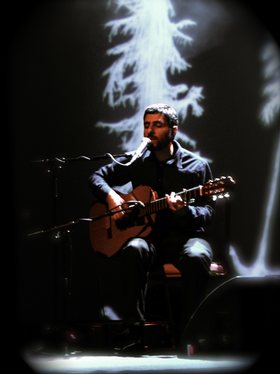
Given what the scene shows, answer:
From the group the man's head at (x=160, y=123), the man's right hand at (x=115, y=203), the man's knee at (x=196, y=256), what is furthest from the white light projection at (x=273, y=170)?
the man's right hand at (x=115, y=203)

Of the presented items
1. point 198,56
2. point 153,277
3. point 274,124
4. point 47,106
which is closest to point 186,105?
point 198,56

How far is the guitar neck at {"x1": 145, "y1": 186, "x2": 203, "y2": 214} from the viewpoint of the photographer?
3.70 m

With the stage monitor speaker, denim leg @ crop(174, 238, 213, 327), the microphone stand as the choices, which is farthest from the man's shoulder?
the stage monitor speaker

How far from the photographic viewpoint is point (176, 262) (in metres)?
3.77

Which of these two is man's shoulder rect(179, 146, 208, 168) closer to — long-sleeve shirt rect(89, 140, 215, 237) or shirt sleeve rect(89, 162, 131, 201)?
long-sleeve shirt rect(89, 140, 215, 237)

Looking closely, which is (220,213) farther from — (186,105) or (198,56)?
(198,56)

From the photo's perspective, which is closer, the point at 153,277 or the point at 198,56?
the point at 153,277

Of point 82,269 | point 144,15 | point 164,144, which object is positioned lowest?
point 82,269

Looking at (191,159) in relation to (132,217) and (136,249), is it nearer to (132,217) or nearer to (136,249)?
(132,217)

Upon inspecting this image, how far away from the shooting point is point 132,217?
3.85 metres

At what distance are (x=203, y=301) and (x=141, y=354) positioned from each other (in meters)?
0.49

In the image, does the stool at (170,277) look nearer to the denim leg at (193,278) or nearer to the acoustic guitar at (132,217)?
the denim leg at (193,278)

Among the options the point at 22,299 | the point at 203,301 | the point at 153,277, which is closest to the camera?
the point at 203,301

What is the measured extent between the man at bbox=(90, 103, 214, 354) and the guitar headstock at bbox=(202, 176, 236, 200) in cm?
12
